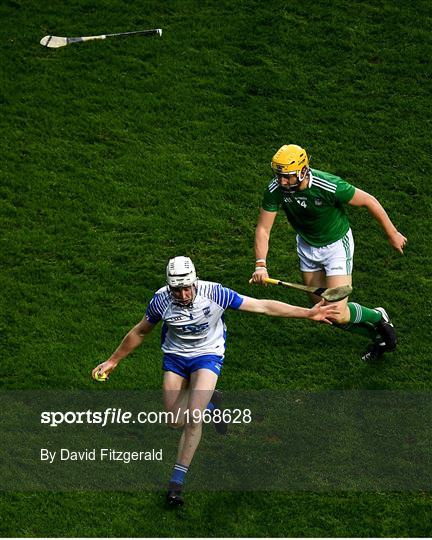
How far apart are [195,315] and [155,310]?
0.37 meters

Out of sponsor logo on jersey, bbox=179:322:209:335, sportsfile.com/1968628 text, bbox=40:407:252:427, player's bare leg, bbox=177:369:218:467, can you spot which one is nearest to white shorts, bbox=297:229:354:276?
sportsfile.com/1968628 text, bbox=40:407:252:427

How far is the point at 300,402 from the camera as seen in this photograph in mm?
11016

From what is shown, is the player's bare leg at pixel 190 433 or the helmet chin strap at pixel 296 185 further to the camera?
the helmet chin strap at pixel 296 185

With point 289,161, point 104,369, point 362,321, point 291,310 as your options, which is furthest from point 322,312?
point 104,369

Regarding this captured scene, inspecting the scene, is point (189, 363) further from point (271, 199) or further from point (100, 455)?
point (271, 199)

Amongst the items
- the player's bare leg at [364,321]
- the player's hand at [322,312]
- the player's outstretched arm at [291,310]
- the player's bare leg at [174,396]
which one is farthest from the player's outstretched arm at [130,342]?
the player's bare leg at [364,321]

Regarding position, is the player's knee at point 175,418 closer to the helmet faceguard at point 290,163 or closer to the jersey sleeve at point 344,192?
the helmet faceguard at point 290,163

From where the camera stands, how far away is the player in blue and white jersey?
31.5 ft

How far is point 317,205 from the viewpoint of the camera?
10.8 metres

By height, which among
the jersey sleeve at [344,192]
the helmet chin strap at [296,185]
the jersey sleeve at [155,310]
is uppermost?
the helmet chin strap at [296,185]

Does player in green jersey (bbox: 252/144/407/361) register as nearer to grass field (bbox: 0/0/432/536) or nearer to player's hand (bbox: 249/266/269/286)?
player's hand (bbox: 249/266/269/286)

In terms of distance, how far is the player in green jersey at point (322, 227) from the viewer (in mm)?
10609

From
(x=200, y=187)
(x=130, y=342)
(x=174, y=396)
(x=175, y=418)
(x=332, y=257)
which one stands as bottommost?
(x=175, y=418)

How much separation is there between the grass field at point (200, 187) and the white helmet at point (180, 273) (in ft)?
6.46
